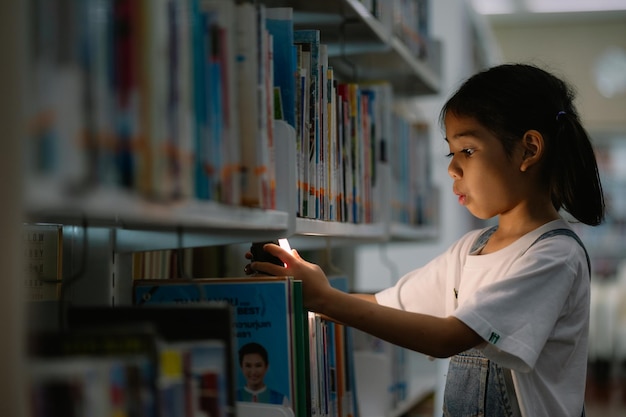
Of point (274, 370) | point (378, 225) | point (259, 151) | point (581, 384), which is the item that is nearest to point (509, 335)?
point (581, 384)

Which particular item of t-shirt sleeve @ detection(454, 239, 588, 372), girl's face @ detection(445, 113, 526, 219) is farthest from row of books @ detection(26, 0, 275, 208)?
girl's face @ detection(445, 113, 526, 219)

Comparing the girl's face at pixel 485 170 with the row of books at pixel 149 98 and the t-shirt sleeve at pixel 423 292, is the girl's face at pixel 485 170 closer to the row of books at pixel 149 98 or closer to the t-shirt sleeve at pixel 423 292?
the t-shirt sleeve at pixel 423 292

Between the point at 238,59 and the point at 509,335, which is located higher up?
the point at 238,59

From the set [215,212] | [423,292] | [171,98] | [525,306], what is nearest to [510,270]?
[525,306]

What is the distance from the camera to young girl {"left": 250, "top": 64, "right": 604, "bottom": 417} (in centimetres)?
132

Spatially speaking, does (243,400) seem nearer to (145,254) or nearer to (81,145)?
(145,254)

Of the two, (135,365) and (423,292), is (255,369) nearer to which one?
(135,365)

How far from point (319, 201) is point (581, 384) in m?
0.57

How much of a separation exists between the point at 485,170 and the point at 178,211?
0.83 m

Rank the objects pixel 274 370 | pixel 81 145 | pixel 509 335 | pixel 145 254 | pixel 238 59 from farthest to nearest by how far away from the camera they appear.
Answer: pixel 145 254 < pixel 509 335 < pixel 274 370 < pixel 238 59 < pixel 81 145

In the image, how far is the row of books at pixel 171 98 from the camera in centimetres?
68

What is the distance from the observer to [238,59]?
3.47ft

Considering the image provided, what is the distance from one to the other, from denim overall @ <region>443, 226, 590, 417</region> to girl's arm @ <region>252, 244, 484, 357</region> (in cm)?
21

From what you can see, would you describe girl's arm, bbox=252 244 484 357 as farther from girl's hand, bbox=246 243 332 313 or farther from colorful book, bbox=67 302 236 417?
colorful book, bbox=67 302 236 417
